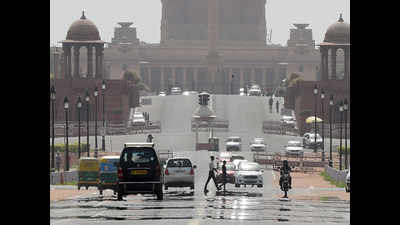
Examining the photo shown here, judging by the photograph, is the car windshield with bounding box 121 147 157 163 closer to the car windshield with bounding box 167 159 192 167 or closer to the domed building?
the car windshield with bounding box 167 159 192 167

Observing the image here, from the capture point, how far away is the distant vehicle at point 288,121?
374ft

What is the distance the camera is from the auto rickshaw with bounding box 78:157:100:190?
43.9 m

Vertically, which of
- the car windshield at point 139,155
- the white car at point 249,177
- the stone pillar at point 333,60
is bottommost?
the white car at point 249,177

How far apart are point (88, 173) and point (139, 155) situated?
14.2 meters

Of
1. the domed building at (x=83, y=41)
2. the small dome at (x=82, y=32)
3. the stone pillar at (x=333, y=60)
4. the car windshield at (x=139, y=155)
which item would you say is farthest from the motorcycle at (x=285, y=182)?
the small dome at (x=82, y=32)

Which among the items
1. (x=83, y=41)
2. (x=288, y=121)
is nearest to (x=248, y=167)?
(x=288, y=121)

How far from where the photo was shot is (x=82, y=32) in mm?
131875

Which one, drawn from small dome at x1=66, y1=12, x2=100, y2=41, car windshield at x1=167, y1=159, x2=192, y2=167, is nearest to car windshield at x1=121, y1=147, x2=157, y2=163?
car windshield at x1=167, y1=159, x2=192, y2=167

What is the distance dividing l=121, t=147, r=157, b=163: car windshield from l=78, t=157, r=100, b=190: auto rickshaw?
13790 mm

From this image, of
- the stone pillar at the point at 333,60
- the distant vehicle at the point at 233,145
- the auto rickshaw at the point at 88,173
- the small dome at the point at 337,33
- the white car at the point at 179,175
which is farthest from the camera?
the small dome at the point at 337,33

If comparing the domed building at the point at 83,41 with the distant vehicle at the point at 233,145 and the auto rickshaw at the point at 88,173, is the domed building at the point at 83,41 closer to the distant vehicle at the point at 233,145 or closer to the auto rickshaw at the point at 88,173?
the distant vehicle at the point at 233,145
